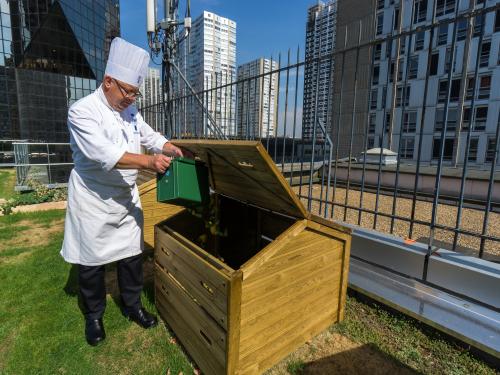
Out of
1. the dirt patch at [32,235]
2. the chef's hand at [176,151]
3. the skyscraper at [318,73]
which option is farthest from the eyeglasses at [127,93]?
the dirt patch at [32,235]

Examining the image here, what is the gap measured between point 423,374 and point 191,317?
1529 millimetres

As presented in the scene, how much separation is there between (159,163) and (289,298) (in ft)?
4.05

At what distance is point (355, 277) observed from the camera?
8.84 ft

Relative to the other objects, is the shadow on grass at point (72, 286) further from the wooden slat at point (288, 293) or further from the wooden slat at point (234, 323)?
the wooden slat at point (288, 293)

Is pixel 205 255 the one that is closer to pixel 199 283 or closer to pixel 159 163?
pixel 199 283

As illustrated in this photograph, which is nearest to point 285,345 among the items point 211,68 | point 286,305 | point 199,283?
point 286,305

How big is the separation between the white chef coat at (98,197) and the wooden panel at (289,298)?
123 cm

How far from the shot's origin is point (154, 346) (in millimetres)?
2178

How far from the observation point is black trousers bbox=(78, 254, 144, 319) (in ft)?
7.35

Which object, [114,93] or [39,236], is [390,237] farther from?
[39,236]

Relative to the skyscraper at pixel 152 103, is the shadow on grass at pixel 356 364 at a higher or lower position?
lower

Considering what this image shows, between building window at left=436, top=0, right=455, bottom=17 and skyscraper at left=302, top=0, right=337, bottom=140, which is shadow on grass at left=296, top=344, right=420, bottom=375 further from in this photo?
building window at left=436, top=0, right=455, bottom=17

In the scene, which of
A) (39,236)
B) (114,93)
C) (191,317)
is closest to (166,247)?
(191,317)

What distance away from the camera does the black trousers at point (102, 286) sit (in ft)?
7.35
